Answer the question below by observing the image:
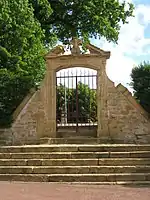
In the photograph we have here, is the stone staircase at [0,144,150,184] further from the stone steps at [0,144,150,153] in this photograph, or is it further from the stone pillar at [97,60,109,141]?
the stone pillar at [97,60,109,141]

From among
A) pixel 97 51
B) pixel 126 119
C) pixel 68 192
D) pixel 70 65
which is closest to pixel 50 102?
pixel 70 65

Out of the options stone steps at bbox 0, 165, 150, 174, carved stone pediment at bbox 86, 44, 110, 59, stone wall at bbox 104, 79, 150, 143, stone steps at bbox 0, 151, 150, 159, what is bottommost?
stone steps at bbox 0, 165, 150, 174

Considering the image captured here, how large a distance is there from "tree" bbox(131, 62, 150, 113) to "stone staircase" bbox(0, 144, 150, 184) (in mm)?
2687

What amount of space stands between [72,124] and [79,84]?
1.81m

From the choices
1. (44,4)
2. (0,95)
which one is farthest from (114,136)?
A: (44,4)

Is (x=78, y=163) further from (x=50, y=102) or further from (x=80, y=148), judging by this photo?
(x=50, y=102)

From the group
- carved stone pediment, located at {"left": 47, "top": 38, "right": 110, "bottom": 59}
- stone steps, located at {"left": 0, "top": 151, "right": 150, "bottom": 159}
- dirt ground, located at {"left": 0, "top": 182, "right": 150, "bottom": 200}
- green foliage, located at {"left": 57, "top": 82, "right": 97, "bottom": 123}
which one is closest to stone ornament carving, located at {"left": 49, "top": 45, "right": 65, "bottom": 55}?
carved stone pediment, located at {"left": 47, "top": 38, "right": 110, "bottom": 59}

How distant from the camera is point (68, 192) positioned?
9984mm

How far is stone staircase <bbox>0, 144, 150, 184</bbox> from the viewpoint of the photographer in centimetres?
1153

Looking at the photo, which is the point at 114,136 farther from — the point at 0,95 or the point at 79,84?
the point at 0,95

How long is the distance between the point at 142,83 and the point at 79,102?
275cm

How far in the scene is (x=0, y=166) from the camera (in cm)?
1262

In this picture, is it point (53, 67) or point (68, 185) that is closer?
point (68, 185)

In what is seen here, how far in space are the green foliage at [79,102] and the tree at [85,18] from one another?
8.66 meters
